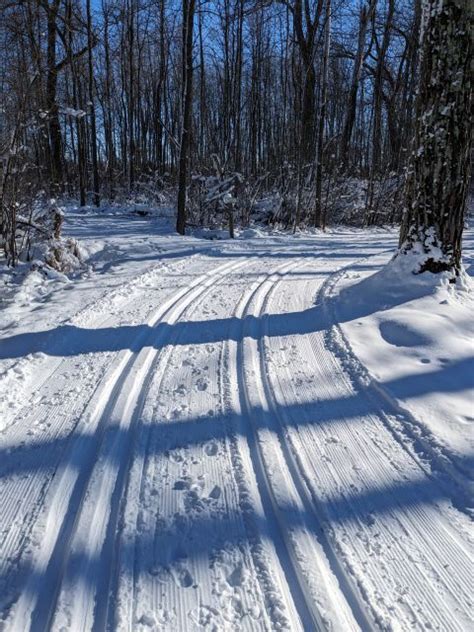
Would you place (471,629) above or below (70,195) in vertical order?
below

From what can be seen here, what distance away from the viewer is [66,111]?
8.58 meters

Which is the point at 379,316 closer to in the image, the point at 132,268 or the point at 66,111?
the point at 132,268

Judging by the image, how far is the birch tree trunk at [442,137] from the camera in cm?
466

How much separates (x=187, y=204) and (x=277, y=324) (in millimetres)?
9700

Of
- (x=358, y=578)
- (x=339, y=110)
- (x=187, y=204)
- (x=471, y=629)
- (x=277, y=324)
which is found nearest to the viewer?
(x=471, y=629)

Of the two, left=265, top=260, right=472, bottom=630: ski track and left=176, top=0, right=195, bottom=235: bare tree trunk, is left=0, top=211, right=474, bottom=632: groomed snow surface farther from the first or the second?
left=176, top=0, right=195, bottom=235: bare tree trunk

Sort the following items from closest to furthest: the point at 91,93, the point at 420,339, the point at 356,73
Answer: the point at 420,339 → the point at 91,93 → the point at 356,73

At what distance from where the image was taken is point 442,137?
4777mm

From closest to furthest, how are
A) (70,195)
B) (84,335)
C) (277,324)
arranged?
(84,335) → (277,324) → (70,195)

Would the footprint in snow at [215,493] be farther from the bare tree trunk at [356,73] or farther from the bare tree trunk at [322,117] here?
the bare tree trunk at [356,73]

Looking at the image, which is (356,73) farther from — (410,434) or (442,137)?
(410,434)

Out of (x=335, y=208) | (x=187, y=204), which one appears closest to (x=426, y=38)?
(x=187, y=204)

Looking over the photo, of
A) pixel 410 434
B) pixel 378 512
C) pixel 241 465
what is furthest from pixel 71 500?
pixel 410 434

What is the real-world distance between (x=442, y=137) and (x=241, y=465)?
4163 millimetres
